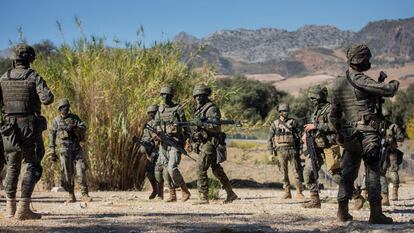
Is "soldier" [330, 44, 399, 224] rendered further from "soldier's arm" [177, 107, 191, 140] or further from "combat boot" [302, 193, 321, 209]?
"soldier's arm" [177, 107, 191, 140]

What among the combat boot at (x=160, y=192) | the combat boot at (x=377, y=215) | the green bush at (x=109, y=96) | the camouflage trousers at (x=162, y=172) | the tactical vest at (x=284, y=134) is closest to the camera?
the combat boot at (x=377, y=215)

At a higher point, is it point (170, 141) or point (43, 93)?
point (43, 93)

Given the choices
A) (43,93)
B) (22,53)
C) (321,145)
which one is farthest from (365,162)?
(22,53)

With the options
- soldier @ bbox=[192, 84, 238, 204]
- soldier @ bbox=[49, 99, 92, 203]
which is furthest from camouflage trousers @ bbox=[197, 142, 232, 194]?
soldier @ bbox=[49, 99, 92, 203]

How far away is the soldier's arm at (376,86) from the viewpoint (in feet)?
21.5

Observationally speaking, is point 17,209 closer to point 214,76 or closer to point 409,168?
point 214,76

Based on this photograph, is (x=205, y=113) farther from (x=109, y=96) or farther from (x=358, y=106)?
(x=109, y=96)

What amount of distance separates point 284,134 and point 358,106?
202 inches

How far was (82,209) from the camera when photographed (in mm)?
9336

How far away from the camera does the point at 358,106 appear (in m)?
6.77

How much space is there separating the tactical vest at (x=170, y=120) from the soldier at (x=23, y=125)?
129 inches

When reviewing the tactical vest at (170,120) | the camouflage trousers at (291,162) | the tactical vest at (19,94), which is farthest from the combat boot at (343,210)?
the camouflage trousers at (291,162)

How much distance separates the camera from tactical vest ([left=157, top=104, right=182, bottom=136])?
10617 mm

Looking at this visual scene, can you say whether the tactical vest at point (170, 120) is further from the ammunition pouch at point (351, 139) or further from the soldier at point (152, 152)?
the ammunition pouch at point (351, 139)
